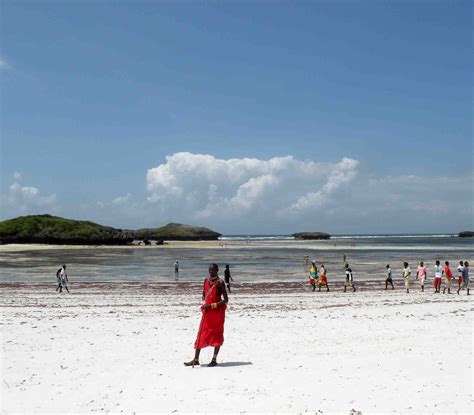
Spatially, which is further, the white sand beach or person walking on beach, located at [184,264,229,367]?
person walking on beach, located at [184,264,229,367]

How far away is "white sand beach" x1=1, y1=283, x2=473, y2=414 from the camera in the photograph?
24.3ft

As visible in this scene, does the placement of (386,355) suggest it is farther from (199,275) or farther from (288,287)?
(199,275)

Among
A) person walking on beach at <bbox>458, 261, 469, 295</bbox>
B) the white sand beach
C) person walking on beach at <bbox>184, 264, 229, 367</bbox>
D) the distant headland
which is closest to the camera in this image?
the white sand beach

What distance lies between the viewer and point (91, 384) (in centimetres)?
830

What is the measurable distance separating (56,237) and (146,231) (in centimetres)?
7627

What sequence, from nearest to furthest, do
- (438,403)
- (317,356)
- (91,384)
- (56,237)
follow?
(438,403) → (91,384) → (317,356) → (56,237)

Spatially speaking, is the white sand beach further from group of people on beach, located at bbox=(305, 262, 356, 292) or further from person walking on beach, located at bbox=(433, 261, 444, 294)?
group of people on beach, located at bbox=(305, 262, 356, 292)

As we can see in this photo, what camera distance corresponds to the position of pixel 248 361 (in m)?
9.71

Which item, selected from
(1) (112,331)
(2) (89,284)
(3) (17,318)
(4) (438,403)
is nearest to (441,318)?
(4) (438,403)

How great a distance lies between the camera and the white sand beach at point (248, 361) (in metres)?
7.40

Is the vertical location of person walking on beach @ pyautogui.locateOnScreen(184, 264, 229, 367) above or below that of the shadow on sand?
above

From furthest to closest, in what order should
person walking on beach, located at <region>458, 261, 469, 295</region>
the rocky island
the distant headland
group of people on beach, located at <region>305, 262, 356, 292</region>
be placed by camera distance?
1. the rocky island
2. the distant headland
3. group of people on beach, located at <region>305, 262, 356, 292</region>
4. person walking on beach, located at <region>458, 261, 469, 295</region>

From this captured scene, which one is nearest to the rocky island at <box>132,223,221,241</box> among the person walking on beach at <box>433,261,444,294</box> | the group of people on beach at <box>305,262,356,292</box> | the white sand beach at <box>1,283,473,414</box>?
the group of people on beach at <box>305,262,356,292</box>

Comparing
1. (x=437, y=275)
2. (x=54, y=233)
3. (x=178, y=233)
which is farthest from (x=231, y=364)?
(x=178, y=233)
